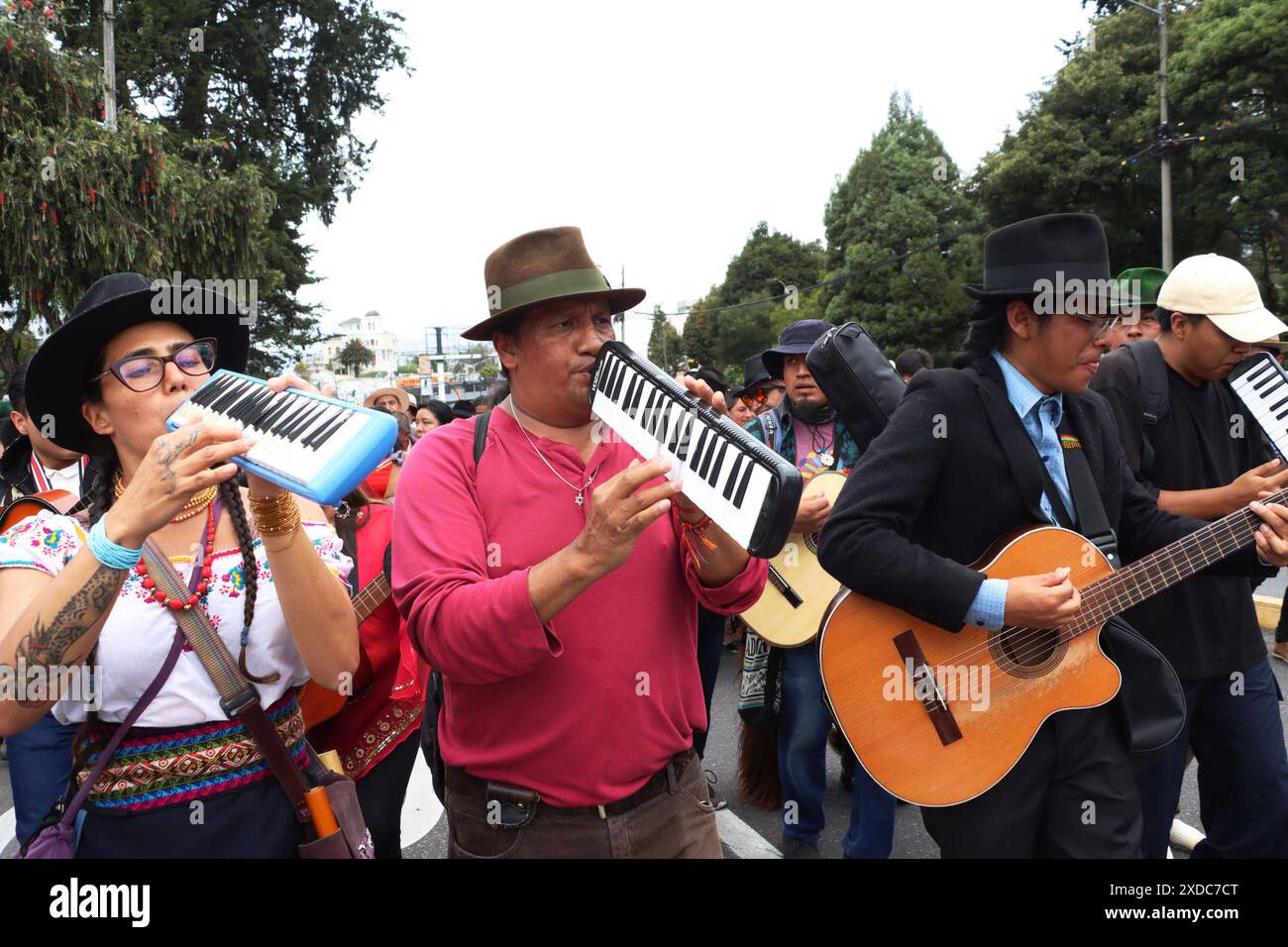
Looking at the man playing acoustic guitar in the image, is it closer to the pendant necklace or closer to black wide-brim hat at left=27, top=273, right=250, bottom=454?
the pendant necklace

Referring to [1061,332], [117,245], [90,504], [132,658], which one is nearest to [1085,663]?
[1061,332]

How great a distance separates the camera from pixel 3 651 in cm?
180

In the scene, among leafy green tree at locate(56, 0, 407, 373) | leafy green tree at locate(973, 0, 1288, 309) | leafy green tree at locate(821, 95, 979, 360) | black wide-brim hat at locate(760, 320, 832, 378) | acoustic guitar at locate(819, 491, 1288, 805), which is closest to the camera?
acoustic guitar at locate(819, 491, 1288, 805)

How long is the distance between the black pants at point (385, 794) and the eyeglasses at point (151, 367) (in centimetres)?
172

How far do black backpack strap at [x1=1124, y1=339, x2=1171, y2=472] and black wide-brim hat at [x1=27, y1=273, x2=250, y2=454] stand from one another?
124 inches

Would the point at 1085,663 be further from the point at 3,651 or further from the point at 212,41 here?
the point at 212,41

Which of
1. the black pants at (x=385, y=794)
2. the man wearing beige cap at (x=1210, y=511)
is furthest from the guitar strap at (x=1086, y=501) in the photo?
the black pants at (x=385, y=794)

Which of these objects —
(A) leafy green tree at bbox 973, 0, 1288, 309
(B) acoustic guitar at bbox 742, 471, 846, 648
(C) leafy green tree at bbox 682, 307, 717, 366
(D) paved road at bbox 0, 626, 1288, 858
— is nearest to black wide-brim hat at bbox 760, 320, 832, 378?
(B) acoustic guitar at bbox 742, 471, 846, 648

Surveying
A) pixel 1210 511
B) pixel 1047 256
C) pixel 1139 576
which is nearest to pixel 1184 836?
pixel 1210 511

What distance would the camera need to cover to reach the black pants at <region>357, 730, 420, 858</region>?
129 inches

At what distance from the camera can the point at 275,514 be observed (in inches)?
76.4

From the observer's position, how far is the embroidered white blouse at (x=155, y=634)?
6.39 feet

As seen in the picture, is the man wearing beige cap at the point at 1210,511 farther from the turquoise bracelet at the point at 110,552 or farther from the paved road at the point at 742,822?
the turquoise bracelet at the point at 110,552
